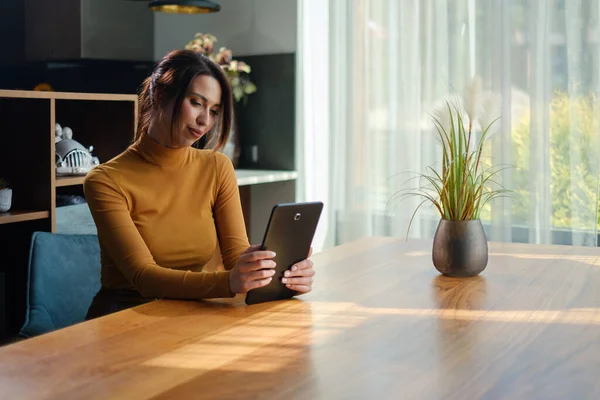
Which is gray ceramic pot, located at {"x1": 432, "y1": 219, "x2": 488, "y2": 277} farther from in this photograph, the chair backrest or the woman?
the chair backrest

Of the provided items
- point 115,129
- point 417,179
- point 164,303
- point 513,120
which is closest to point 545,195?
point 513,120

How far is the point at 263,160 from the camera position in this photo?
4691 mm

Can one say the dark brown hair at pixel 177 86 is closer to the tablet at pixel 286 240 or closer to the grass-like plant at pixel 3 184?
the tablet at pixel 286 240

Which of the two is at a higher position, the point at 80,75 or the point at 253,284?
the point at 80,75

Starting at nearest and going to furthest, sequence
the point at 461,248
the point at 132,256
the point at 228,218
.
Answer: the point at 132,256, the point at 461,248, the point at 228,218

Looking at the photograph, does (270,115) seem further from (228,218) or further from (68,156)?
(228,218)

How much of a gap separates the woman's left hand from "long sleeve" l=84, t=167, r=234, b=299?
0.13m

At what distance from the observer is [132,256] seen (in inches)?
78.5

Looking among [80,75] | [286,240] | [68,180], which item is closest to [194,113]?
[286,240]

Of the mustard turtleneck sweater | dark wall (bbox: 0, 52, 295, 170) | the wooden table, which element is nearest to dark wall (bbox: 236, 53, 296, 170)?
dark wall (bbox: 0, 52, 295, 170)

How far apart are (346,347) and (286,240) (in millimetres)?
401

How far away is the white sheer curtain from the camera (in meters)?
3.75

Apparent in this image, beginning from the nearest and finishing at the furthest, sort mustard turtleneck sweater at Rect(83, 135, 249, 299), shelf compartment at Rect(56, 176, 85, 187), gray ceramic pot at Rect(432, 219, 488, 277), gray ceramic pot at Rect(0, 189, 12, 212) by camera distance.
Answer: mustard turtleneck sweater at Rect(83, 135, 249, 299) → gray ceramic pot at Rect(432, 219, 488, 277) → gray ceramic pot at Rect(0, 189, 12, 212) → shelf compartment at Rect(56, 176, 85, 187)

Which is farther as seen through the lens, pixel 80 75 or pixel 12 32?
pixel 80 75
